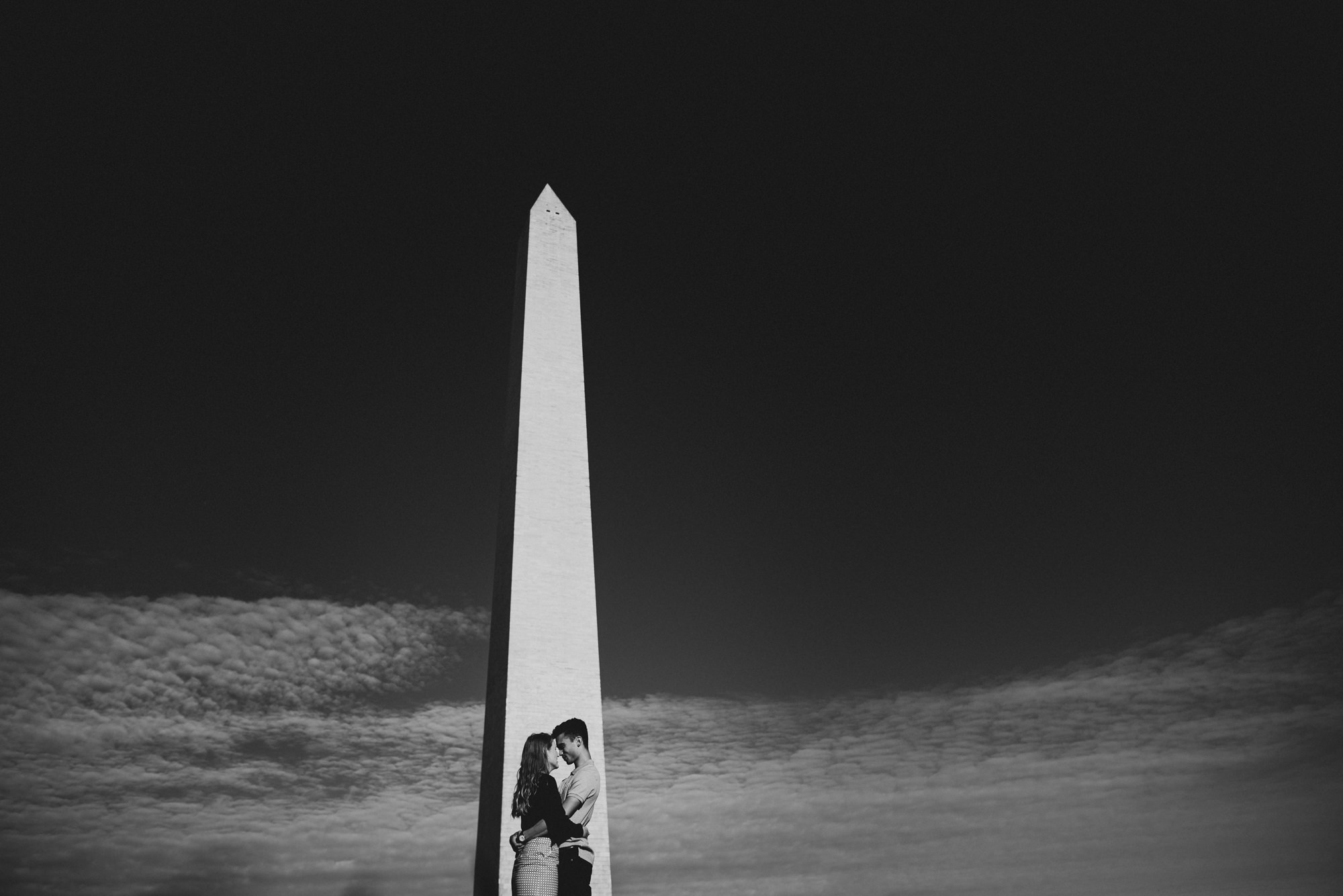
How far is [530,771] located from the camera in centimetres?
662

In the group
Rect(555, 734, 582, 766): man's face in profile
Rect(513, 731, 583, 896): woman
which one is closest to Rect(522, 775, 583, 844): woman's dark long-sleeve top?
Rect(513, 731, 583, 896): woman

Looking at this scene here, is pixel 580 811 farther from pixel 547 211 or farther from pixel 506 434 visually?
pixel 547 211

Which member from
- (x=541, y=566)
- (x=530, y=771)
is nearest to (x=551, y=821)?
(x=530, y=771)

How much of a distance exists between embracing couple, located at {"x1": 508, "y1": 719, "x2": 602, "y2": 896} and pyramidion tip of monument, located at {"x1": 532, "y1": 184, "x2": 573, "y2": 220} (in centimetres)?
1458

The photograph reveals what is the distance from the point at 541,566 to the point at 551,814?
9.50 metres

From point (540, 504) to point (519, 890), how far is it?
10.2 m

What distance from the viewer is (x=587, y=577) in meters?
16.0

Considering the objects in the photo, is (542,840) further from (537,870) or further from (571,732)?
(571,732)

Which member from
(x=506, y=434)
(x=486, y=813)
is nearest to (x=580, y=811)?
(x=486, y=813)

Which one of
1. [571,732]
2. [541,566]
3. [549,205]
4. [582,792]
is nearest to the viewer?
[582,792]

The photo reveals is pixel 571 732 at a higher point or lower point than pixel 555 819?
higher

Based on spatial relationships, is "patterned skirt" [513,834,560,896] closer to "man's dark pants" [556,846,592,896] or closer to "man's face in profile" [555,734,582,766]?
"man's dark pants" [556,846,592,896]

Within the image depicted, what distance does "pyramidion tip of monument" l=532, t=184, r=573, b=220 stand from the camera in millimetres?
19558

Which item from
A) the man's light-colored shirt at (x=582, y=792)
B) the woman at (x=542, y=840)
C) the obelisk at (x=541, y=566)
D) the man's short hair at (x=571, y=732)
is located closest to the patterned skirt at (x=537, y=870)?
the woman at (x=542, y=840)
